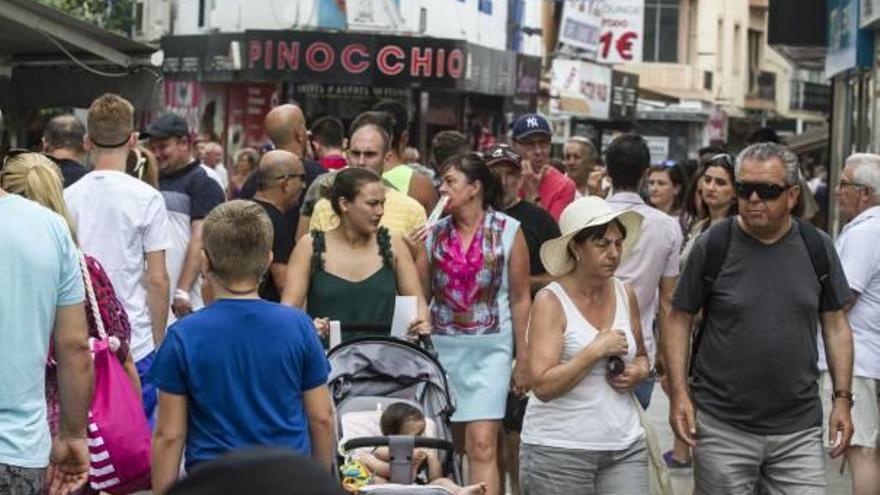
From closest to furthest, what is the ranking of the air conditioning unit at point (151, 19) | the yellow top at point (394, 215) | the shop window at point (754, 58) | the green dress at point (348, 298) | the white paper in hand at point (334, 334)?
the white paper in hand at point (334, 334)
the green dress at point (348, 298)
the yellow top at point (394, 215)
the air conditioning unit at point (151, 19)
the shop window at point (754, 58)

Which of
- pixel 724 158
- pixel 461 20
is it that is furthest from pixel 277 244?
pixel 461 20

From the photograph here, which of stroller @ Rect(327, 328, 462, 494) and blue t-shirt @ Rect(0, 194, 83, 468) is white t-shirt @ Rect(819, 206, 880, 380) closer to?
stroller @ Rect(327, 328, 462, 494)

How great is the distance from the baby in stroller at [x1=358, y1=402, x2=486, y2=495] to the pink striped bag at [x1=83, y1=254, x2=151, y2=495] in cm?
86

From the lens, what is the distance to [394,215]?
31.2 feet

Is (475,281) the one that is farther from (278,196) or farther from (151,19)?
(151,19)

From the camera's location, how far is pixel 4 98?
48.5 feet

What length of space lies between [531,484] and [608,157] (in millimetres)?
2922

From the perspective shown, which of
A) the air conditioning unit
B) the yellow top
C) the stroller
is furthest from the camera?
the air conditioning unit

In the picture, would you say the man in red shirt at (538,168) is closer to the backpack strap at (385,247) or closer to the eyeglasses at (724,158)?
the eyeglasses at (724,158)

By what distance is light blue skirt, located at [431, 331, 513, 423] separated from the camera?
357 inches

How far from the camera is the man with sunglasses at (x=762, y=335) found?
736 centimetres

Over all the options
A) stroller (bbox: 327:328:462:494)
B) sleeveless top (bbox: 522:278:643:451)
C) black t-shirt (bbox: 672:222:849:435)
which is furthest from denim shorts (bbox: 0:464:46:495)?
black t-shirt (bbox: 672:222:849:435)

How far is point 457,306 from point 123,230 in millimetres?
1564

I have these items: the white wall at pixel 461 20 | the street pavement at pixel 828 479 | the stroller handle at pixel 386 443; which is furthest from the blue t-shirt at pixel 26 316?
the white wall at pixel 461 20
